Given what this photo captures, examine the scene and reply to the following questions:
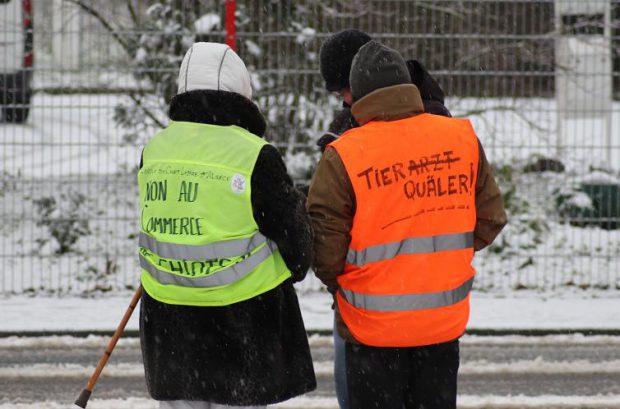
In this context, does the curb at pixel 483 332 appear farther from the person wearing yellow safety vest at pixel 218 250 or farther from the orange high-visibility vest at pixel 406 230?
the person wearing yellow safety vest at pixel 218 250

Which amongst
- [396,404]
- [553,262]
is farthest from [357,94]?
[553,262]

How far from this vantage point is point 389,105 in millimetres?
4199

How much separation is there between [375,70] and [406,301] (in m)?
0.87

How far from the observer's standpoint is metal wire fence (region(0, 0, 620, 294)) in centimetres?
947

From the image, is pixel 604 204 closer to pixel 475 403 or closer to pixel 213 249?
pixel 475 403

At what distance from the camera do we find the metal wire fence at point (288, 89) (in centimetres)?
947

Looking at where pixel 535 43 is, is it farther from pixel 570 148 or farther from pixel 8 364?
pixel 8 364

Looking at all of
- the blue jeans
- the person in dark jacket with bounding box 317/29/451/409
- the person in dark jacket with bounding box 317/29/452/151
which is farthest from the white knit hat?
the blue jeans

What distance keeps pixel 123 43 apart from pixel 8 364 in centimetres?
313

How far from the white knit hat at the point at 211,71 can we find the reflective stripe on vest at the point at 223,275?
1.97ft

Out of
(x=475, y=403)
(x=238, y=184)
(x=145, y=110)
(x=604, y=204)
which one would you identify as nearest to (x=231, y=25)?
(x=145, y=110)

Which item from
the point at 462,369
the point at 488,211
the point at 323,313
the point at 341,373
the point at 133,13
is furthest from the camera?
the point at 133,13

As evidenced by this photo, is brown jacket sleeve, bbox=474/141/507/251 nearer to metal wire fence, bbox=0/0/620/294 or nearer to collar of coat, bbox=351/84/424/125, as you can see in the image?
collar of coat, bbox=351/84/424/125

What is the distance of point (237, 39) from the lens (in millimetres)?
9602
